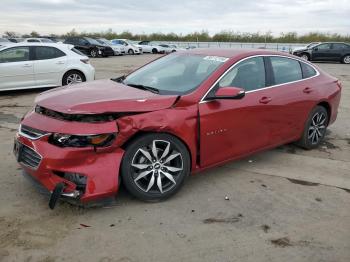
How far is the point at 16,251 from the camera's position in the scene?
3.26 m

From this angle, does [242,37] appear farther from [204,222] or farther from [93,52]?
[204,222]

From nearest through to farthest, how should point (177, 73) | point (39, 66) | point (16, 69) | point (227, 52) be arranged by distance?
point (177, 73) < point (227, 52) < point (16, 69) < point (39, 66)

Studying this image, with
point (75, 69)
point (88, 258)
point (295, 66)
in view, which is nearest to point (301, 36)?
point (75, 69)

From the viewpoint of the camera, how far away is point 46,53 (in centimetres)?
1111

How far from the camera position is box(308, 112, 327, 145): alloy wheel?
602 cm

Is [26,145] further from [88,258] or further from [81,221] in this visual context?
[88,258]

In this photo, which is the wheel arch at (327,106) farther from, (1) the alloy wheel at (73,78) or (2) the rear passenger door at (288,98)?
(1) the alloy wheel at (73,78)

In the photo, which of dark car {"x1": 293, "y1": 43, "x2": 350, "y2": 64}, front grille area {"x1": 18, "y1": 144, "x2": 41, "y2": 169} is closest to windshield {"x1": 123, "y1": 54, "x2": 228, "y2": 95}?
front grille area {"x1": 18, "y1": 144, "x2": 41, "y2": 169}

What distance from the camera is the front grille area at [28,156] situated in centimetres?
376

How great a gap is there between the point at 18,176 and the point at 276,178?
10.5 ft

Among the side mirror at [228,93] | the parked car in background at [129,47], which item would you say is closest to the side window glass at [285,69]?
the side mirror at [228,93]

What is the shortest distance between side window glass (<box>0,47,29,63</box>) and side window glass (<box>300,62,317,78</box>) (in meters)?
7.78

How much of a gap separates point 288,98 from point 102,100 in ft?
8.76

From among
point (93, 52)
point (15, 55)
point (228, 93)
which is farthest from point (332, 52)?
point (228, 93)
